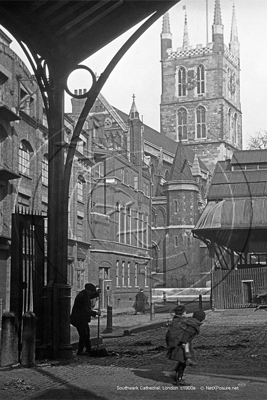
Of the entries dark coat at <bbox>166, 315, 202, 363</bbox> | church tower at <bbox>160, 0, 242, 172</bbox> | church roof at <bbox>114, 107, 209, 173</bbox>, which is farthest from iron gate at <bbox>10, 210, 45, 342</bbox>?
church roof at <bbox>114, 107, 209, 173</bbox>

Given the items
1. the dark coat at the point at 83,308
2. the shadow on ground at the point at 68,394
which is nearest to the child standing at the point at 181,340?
the shadow on ground at the point at 68,394

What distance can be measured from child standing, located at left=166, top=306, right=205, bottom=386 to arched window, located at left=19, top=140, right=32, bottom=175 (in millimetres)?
18397

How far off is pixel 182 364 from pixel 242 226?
25.7 metres

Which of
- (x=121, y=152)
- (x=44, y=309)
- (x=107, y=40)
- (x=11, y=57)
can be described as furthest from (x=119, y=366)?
(x=11, y=57)

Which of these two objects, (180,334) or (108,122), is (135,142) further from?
(180,334)

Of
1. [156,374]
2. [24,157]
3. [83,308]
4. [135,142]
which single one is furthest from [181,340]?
[24,157]

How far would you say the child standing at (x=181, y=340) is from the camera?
8609 millimetres

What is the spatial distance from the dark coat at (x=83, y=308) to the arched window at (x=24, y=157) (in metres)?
14.8

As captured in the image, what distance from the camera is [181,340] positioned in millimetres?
8727

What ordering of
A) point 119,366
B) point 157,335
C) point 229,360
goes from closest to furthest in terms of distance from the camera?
1. point 119,366
2. point 229,360
3. point 157,335

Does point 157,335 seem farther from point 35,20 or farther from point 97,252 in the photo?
point 97,252

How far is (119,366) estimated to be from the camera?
416 inches

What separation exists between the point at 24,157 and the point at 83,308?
15.8 meters

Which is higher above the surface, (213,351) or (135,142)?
(135,142)
